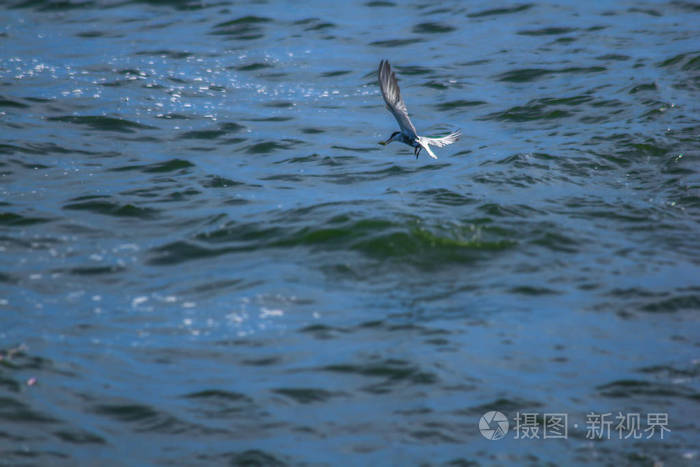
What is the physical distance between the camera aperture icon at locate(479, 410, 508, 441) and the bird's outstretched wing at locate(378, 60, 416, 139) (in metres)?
2.89

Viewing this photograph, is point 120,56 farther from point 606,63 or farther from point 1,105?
point 606,63

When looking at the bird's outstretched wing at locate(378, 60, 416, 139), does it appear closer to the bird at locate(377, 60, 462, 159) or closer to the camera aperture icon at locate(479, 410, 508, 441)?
the bird at locate(377, 60, 462, 159)

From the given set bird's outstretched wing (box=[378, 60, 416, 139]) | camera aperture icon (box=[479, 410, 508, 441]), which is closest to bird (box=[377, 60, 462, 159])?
bird's outstretched wing (box=[378, 60, 416, 139])

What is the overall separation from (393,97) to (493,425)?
3270 millimetres

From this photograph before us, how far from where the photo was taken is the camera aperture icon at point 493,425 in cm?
592

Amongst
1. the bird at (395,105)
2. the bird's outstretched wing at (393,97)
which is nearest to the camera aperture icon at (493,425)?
the bird at (395,105)

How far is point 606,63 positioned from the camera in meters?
14.4

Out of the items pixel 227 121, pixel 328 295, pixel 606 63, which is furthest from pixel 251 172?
pixel 606 63

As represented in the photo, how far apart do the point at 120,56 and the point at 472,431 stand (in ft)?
36.9

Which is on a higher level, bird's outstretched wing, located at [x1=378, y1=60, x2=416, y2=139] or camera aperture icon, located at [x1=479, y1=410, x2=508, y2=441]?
bird's outstretched wing, located at [x1=378, y1=60, x2=416, y2=139]

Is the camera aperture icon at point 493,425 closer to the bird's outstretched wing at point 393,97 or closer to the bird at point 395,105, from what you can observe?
the bird at point 395,105

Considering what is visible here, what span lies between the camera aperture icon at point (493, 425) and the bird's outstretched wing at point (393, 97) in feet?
9.48

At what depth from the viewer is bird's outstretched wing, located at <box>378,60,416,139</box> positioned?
7965mm

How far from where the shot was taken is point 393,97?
8031 mm
